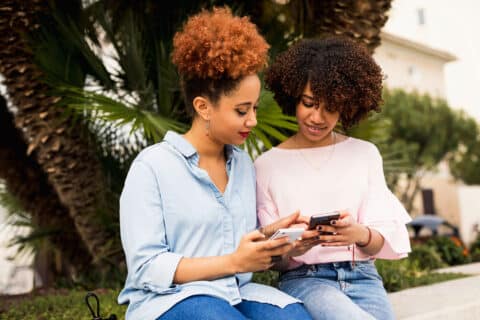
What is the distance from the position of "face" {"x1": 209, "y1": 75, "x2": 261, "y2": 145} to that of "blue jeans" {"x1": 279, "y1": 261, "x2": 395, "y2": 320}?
0.64 m

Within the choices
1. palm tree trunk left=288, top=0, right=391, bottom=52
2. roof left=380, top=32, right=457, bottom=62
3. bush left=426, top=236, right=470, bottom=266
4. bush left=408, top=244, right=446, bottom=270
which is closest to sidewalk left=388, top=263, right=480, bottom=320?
palm tree trunk left=288, top=0, right=391, bottom=52

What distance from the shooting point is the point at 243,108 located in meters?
2.48

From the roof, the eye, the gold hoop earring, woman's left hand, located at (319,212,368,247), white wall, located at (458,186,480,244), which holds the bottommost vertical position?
white wall, located at (458,186,480,244)

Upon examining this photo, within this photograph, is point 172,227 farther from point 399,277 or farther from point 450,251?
point 450,251

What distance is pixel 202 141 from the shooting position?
8.36 ft

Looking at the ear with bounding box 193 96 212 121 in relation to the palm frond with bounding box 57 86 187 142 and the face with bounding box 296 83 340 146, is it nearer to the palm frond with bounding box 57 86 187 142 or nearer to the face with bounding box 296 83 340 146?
the face with bounding box 296 83 340 146

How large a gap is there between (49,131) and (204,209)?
3409 millimetres

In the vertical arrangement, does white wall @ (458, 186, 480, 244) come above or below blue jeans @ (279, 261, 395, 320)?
below

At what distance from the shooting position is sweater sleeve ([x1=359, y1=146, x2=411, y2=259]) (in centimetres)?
274

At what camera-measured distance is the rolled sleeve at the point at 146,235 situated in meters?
2.26

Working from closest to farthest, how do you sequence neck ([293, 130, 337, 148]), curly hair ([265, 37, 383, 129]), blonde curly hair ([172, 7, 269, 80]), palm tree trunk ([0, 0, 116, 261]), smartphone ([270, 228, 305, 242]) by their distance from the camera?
1. smartphone ([270, 228, 305, 242])
2. blonde curly hair ([172, 7, 269, 80])
3. curly hair ([265, 37, 383, 129])
4. neck ([293, 130, 337, 148])
5. palm tree trunk ([0, 0, 116, 261])

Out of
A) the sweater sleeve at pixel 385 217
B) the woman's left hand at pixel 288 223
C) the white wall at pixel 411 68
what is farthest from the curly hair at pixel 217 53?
the white wall at pixel 411 68

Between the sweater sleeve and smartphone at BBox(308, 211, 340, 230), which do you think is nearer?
smartphone at BBox(308, 211, 340, 230)

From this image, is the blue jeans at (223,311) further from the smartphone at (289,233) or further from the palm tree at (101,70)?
the palm tree at (101,70)
